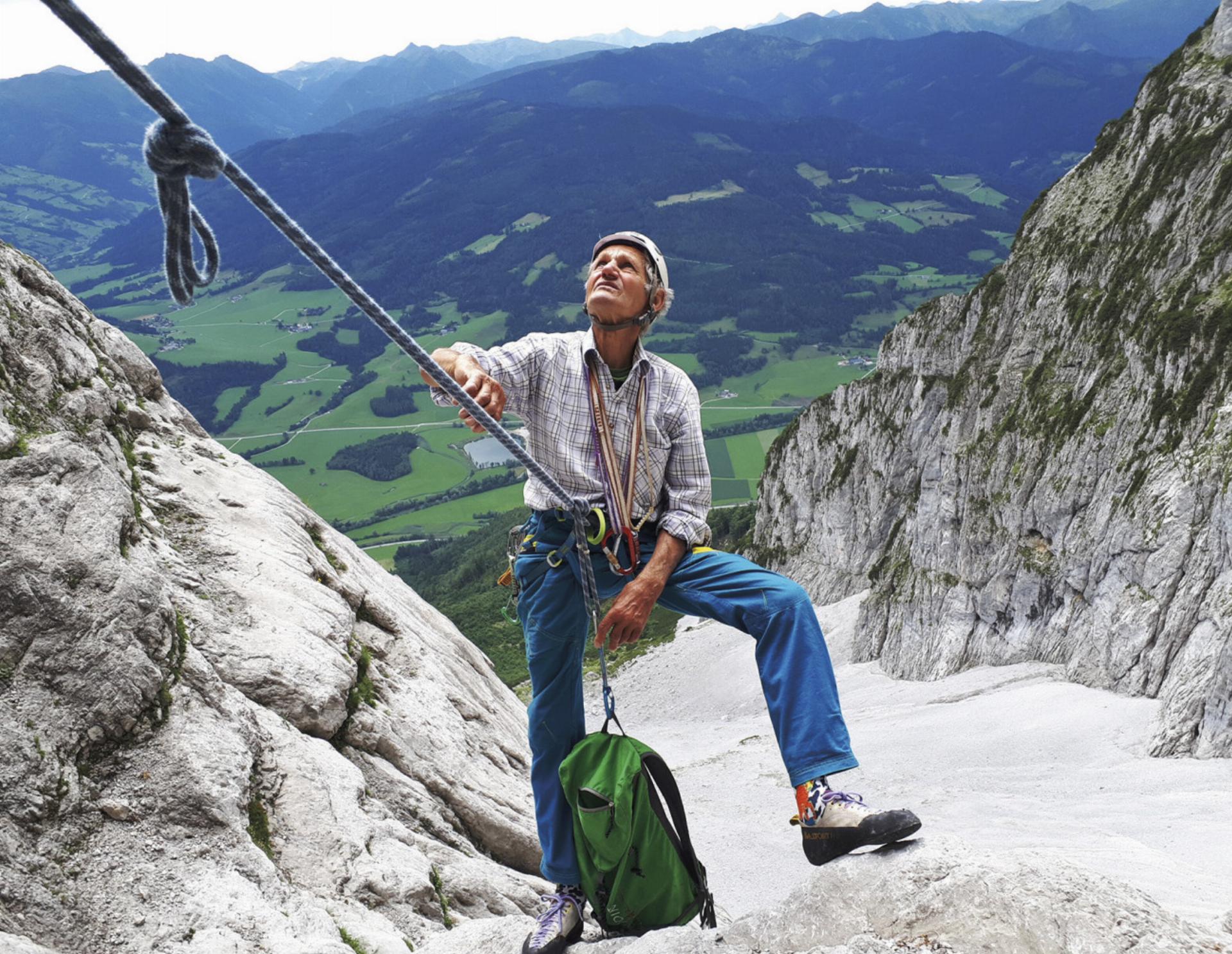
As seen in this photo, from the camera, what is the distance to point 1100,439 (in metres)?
35.8

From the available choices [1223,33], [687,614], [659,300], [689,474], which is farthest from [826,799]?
[1223,33]

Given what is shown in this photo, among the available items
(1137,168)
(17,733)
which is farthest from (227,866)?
(1137,168)

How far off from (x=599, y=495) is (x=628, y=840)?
A: 7.71 ft

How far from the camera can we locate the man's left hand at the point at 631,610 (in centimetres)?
555

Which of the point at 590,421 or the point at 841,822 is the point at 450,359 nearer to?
the point at 590,421

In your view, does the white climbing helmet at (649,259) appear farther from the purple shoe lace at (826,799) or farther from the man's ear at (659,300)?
the purple shoe lace at (826,799)

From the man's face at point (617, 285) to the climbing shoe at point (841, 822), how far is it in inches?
132

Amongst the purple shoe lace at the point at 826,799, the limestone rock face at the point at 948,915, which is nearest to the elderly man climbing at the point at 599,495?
the purple shoe lace at the point at 826,799

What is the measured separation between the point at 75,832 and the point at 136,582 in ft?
6.01

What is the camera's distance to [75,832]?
5.32 meters

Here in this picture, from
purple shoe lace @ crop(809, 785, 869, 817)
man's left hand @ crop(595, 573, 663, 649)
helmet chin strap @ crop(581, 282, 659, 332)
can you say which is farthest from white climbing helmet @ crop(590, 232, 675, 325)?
purple shoe lace @ crop(809, 785, 869, 817)

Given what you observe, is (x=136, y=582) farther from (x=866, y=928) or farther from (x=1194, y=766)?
(x=1194, y=766)

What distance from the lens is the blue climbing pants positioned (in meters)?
5.10

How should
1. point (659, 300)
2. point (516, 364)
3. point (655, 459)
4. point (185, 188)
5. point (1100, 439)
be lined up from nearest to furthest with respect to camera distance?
1. point (185, 188)
2. point (516, 364)
3. point (655, 459)
4. point (659, 300)
5. point (1100, 439)
